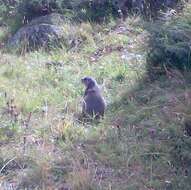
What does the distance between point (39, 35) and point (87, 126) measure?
370cm

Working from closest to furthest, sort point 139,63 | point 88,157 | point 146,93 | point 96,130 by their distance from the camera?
point 88,157 → point 96,130 → point 146,93 → point 139,63

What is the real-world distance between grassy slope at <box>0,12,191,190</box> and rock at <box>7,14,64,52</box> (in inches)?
20.3

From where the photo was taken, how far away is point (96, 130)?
691cm


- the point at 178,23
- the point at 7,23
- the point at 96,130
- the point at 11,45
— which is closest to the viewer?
the point at 96,130

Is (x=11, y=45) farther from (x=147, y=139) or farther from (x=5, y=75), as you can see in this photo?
(x=147, y=139)

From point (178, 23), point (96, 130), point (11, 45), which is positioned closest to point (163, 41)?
point (178, 23)

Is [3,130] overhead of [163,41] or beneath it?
beneath

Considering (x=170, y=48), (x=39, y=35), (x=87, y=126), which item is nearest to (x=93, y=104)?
(x=87, y=126)

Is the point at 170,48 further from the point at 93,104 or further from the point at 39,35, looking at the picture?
the point at 39,35

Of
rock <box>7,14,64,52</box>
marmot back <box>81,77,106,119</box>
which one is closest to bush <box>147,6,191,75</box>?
marmot back <box>81,77,106,119</box>

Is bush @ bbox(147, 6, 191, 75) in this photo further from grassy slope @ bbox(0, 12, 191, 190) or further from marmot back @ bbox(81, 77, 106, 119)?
marmot back @ bbox(81, 77, 106, 119)

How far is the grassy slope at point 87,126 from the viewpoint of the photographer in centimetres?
596

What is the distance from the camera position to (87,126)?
7.08 meters

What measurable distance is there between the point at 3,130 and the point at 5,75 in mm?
2237
